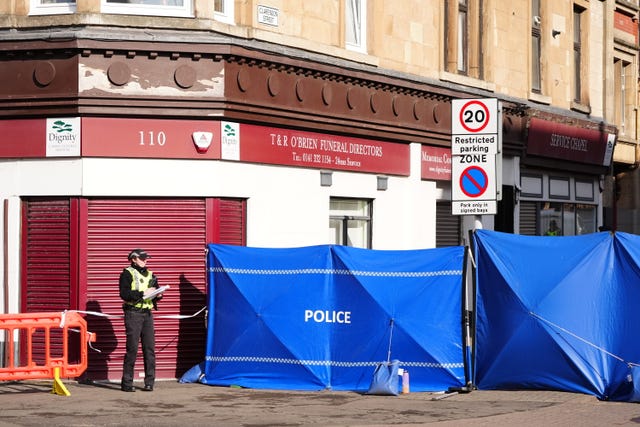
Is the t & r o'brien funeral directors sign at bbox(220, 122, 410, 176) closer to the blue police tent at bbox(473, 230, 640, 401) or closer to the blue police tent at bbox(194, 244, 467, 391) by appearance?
the blue police tent at bbox(194, 244, 467, 391)

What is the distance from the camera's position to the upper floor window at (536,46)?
91.8 feet

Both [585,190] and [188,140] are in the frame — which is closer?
[188,140]

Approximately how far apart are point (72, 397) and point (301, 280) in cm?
318

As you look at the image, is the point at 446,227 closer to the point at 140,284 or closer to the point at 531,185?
the point at 531,185

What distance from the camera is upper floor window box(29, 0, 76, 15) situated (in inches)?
714

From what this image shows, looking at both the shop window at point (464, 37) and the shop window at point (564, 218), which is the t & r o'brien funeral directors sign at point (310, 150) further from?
the shop window at point (564, 218)

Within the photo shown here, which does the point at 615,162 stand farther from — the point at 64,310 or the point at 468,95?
the point at 64,310

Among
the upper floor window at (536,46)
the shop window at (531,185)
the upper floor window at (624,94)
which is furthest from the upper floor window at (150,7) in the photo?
the upper floor window at (624,94)

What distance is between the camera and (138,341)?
16828mm

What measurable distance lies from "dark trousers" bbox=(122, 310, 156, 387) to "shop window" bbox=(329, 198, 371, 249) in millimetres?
4984

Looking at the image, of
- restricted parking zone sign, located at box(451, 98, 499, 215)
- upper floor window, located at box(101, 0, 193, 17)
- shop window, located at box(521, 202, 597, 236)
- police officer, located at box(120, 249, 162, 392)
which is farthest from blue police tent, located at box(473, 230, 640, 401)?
shop window, located at box(521, 202, 597, 236)

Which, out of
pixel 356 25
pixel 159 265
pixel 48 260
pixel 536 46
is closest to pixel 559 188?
pixel 536 46

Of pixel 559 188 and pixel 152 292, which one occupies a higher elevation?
pixel 559 188

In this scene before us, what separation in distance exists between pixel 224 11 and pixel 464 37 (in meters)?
7.58
